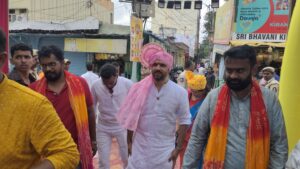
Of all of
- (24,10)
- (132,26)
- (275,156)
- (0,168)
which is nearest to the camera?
(0,168)

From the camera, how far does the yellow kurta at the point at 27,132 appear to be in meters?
1.80

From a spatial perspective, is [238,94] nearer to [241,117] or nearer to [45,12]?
[241,117]

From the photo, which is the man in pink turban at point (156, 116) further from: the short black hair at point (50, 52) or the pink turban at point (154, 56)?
the short black hair at point (50, 52)

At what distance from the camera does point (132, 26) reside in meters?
12.5

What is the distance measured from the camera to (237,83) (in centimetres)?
278

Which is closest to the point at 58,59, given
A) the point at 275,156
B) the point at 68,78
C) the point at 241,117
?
the point at 68,78

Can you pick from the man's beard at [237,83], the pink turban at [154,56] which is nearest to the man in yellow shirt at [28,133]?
the man's beard at [237,83]

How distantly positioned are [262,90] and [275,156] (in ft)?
1.53

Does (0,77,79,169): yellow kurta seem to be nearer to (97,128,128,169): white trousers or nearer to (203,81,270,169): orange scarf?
(203,81,270,169): orange scarf

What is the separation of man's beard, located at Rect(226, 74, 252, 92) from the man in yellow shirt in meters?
1.34

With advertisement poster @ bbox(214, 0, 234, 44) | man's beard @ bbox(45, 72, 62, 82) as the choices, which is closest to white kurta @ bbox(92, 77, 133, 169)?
man's beard @ bbox(45, 72, 62, 82)

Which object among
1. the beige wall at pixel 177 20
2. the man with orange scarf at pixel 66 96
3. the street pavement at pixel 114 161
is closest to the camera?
the man with orange scarf at pixel 66 96

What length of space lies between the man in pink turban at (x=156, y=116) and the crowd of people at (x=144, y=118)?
0.01m

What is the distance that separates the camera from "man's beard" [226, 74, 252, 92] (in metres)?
2.78
